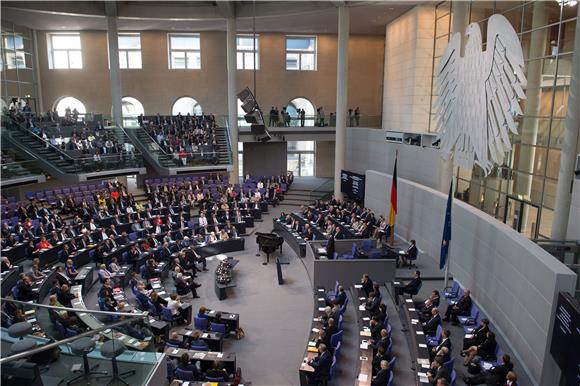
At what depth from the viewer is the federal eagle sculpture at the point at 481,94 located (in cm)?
1078

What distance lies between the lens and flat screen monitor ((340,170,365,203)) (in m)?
24.0

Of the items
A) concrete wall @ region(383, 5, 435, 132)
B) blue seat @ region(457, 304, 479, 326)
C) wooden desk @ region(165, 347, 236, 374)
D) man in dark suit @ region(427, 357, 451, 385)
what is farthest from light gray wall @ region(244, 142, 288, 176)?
man in dark suit @ region(427, 357, 451, 385)

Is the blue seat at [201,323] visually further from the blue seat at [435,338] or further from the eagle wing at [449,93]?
the eagle wing at [449,93]

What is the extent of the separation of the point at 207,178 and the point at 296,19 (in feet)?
37.2

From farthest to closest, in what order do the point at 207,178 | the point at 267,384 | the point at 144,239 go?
1. the point at 207,178
2. the point at 144,239
3. the point at 267,384

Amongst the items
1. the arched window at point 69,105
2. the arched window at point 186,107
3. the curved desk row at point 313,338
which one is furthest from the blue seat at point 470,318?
the arched window at point 69,105

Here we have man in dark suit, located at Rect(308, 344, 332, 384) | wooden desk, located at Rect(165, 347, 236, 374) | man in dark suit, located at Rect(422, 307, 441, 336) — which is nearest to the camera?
man in dark suit, located at Rect(308, 344, 332, 384)

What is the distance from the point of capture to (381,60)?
3300 centimetres

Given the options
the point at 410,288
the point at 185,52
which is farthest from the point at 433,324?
the point at 185,52

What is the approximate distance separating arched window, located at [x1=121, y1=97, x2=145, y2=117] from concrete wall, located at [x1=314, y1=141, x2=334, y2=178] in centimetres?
1333

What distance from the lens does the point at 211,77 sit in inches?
1300

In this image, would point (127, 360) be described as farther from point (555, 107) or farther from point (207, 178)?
point (207, 178)

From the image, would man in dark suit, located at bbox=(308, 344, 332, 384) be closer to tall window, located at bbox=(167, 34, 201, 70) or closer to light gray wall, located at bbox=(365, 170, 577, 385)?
light gray wall, located at bbox=(365, 170, 577, 385)

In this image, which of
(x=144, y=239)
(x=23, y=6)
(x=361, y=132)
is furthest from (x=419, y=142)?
(x=23, y=6)
